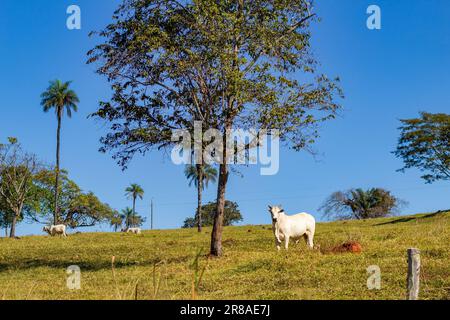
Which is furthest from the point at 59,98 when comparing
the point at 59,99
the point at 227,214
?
the point at 227,214

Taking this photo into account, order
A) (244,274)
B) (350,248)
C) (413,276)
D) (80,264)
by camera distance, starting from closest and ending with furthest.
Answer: (413,276), (244,274), (350,248), (80,264)

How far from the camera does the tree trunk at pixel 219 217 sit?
27.0 metres

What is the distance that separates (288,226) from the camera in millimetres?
24844

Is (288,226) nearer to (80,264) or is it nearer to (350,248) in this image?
(350,248)

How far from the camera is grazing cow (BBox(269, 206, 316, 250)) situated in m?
24.7

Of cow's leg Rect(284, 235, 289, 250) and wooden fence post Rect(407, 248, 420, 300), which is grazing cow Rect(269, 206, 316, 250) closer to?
cow's leg Rect(284, 235, 289, 250)

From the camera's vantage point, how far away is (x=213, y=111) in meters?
27.1

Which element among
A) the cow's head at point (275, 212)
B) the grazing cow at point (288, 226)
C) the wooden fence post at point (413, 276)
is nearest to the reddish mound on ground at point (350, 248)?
the grazing cow at point (288, 226)

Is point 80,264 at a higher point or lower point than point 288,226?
lower

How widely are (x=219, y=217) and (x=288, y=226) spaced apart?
4.06m

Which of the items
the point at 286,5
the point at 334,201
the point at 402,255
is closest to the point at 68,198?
the point at 334,201

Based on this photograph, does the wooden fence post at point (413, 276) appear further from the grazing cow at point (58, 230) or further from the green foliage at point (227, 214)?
→ the green foliage at point (227, 214)

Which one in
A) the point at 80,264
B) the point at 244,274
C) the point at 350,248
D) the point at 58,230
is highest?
the point at 58,230
